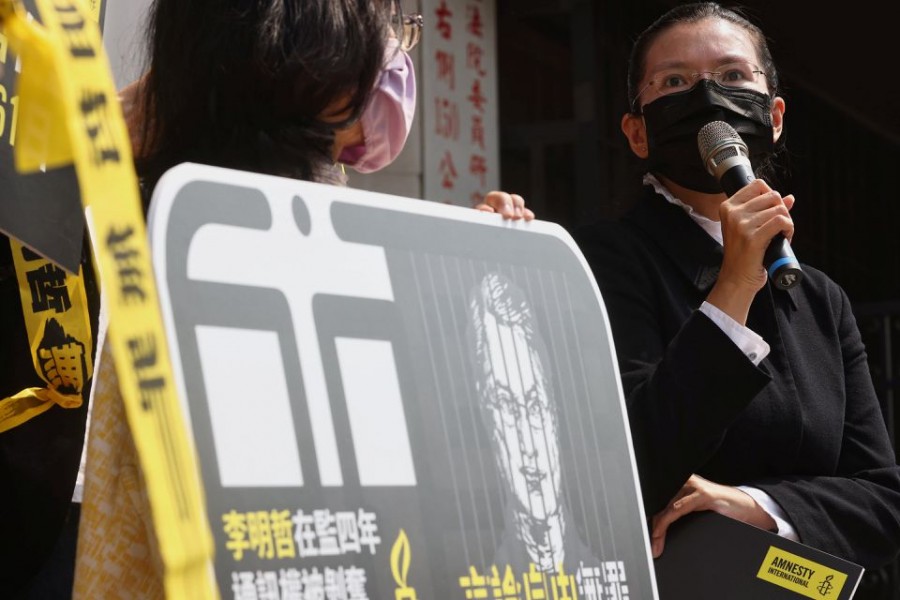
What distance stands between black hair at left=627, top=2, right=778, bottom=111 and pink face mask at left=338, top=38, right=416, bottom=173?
34.6 inches

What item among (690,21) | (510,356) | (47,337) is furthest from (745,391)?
(47,337)

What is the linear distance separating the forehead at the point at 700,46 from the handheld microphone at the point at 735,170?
0.14 metres

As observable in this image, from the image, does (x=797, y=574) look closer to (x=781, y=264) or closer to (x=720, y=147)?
(x=781, y=264)

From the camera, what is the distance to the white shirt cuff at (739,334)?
177 cm

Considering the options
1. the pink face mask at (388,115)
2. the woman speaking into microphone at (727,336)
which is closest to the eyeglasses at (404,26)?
the pink face mask at (388,115)

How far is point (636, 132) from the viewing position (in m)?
2.26

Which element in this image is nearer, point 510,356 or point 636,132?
point 510,356

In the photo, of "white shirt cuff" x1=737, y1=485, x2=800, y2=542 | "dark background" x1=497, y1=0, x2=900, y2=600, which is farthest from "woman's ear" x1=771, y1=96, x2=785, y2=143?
"dark background" x1=497, y1=0, x2=900, y2=600

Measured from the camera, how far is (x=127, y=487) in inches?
46.5

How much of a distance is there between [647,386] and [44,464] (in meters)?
0.81

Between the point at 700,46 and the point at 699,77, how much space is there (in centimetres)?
6

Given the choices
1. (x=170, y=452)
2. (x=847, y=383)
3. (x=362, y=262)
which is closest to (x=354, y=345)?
(x=362, y=262)

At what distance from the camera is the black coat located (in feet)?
5.75

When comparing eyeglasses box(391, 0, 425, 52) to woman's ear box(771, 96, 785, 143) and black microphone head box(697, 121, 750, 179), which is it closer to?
black microphone head box(697, 121, 750, 179)
